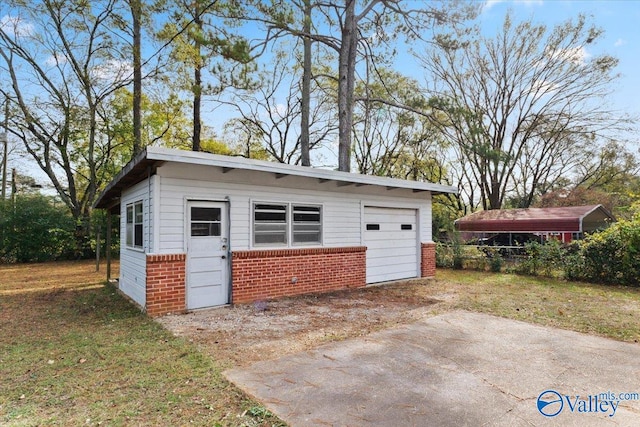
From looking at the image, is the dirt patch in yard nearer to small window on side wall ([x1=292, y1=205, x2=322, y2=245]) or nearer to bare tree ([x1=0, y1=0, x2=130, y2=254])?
small window on side wall ([x1=292, y1=205, x2=322, y2=245])

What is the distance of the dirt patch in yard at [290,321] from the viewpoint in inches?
161

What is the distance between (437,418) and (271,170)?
458 centimetres

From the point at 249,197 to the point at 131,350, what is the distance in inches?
127

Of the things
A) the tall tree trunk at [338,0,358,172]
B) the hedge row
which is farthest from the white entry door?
the hedge row

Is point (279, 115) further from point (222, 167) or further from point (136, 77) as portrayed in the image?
point (222, 167)

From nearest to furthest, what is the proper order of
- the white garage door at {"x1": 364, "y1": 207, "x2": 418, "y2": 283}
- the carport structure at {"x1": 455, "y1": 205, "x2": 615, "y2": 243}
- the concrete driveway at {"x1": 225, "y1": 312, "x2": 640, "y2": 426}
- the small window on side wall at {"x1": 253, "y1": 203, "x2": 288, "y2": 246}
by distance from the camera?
the concrete driveway at {"x1": 225, "y1": 312, "x2": 640, "y2": 426}, the small window on side wall at {"x1": 253, "y1": 203, "x2": 288, "y2": 246}, the white garage door at {"x1": 364, "y1": 207, "x2": 418, "y2": 283}, the carport structure at {"x1": 455, "y1": 205, "x2": 615, "y2": 243}

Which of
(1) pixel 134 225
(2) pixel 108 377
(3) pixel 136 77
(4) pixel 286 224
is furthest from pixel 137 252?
(3) pixel 136 77

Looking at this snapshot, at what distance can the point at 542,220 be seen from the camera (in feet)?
53.5

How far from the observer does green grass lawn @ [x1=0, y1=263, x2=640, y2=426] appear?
2.63m

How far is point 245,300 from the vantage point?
20.9 feet

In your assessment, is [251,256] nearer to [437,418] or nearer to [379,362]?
[379,362]

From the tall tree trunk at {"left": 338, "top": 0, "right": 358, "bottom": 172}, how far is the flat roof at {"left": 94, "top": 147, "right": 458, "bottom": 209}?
13.1 feet

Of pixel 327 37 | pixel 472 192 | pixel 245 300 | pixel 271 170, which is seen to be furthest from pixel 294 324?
pixel 472 192

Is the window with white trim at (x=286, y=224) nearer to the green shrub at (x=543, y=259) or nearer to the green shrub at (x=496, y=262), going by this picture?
the green shrub at (x=496, y=262)
